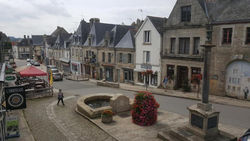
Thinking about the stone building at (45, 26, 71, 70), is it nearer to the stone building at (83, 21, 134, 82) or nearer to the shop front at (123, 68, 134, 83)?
the stone building at (83, 21, 134, 82)

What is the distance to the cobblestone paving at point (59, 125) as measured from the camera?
9.75 m

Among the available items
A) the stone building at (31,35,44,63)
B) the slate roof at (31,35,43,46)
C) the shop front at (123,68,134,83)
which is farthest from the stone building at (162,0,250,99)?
the slate roof at (31,35,43,46)

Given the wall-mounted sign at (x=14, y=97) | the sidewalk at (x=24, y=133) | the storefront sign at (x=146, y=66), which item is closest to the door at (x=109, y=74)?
Answer: the storefront sign at (x=146, y=66)

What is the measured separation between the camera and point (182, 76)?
22.1 meters

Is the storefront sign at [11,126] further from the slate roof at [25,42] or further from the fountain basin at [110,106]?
the slate roof at [25,42]

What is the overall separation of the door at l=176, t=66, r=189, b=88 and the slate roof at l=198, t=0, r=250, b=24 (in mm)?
6101

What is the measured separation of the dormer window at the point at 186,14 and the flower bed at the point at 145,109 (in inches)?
532

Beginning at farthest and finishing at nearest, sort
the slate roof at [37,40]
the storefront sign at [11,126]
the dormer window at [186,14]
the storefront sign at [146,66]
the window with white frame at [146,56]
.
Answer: the slate roof at [37,40]
the window with white frame at [146,56]
the storefront sign at [146,66]
the dormer window at [186,14]
the storefront sign at [11,126]

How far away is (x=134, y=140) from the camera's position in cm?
926

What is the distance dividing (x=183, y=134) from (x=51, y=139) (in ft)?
21.5

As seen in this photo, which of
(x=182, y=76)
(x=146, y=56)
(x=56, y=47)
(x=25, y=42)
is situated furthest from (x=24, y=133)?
(x=25, y=42)

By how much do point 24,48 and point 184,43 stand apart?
94461 millimetres

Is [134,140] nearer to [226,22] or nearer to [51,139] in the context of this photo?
[51,139]

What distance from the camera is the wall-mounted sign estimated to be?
9.58 meters
